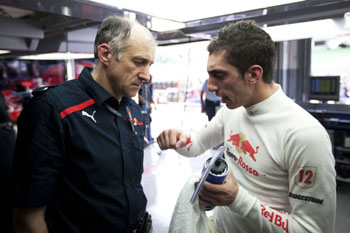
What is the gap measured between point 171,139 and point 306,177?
0.73 m

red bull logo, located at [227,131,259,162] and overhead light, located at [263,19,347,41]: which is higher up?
overhead light, located at [263,19,347,41]

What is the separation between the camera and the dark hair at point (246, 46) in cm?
114

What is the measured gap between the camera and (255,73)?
3.86 feet

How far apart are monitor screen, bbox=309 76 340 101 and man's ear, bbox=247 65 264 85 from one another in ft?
12.6

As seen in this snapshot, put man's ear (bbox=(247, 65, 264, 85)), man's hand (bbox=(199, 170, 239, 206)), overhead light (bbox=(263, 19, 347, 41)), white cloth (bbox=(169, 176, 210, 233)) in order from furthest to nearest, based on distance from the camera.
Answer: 1. overhead light (bbox=(263, 19, 347, 41))
2. man's ear (bbox=(247, 65, 264, 85))
3. white cloth (bbox=(169, 176, 210, 233))
4. man's hand (bbox=(199, 170, 239, 206))

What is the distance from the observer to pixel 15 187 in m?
1.08

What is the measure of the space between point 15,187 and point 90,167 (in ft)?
1.06

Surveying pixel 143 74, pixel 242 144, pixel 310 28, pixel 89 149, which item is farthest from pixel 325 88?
pixel 89 149

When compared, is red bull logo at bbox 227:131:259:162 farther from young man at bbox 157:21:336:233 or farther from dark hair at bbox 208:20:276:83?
dark hair at bbox 208:20:276:83

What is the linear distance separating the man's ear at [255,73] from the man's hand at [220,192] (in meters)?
0.48

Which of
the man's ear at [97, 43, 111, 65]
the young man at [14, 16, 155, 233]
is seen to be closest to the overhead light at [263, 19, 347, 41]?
the young man at [14, 16, 155, 233]

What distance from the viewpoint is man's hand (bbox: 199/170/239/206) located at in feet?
3.07

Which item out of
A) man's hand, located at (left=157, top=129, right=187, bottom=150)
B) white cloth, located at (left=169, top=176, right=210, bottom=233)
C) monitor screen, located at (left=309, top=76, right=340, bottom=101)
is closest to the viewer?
white cloth, located at (left=169, top=176, right=210, bottom=233)

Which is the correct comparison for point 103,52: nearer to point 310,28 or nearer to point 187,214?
point 187,214
